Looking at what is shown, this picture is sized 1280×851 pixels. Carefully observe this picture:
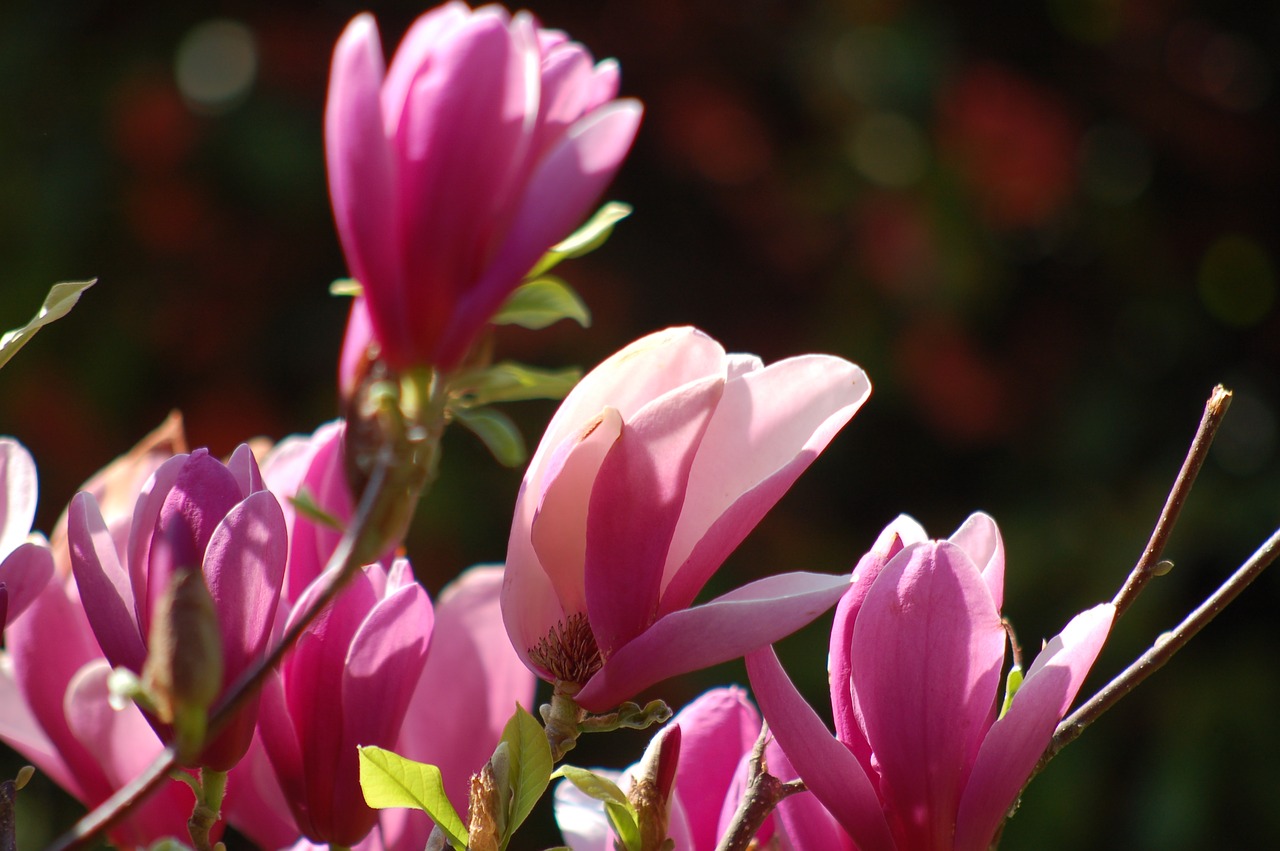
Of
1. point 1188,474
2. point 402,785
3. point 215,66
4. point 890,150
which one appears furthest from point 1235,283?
point 402,785

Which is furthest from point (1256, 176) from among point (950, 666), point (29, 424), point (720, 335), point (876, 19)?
point (950, 666)

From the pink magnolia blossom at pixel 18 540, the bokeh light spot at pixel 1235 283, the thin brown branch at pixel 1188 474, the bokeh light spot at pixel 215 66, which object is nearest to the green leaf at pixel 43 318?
the pink magnolia blossom at pixel 18 540

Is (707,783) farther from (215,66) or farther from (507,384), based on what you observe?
(215,66)

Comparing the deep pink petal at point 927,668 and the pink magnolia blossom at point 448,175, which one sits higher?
the pink magnolia blossom at point 448,175

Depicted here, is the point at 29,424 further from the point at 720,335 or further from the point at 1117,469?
the point at 1117,469

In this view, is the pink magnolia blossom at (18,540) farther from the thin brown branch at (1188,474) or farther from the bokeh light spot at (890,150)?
the bokeh light spot at (890,150)
